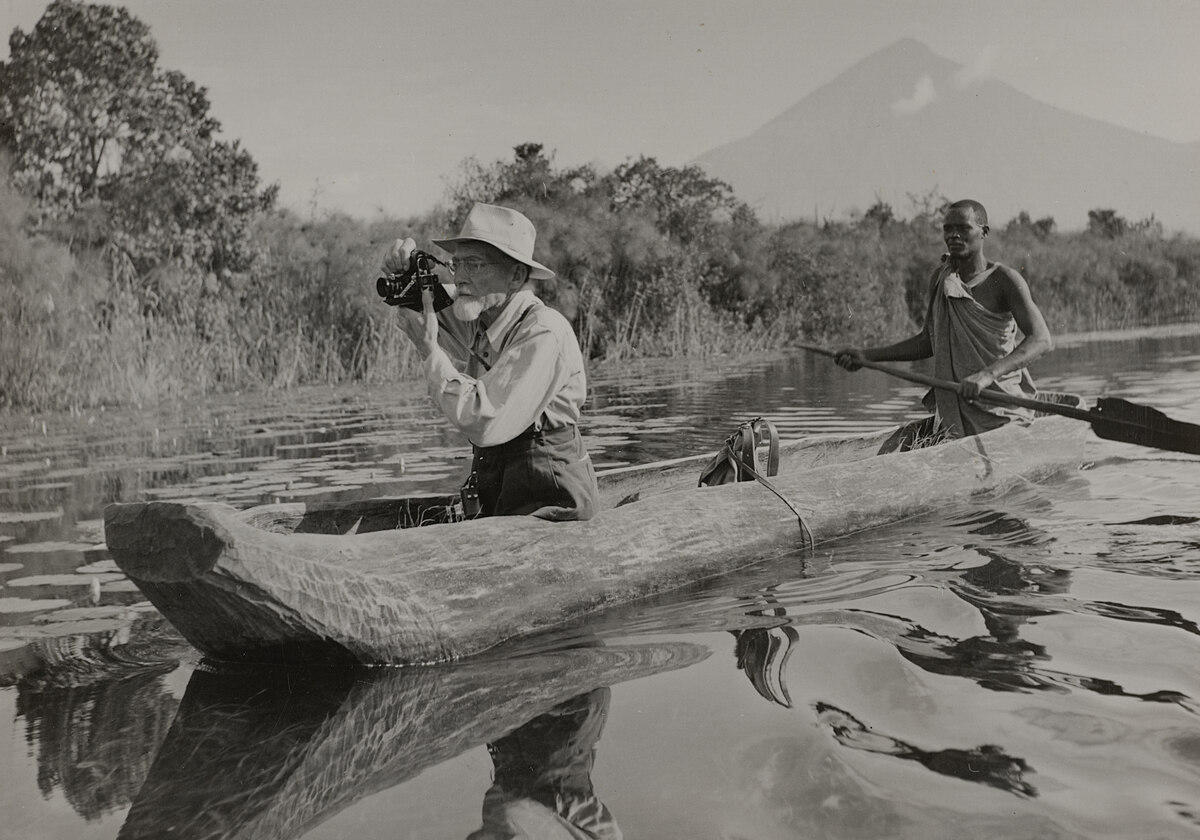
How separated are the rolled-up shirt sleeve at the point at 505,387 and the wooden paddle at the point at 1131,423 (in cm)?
305

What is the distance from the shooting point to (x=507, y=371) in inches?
142

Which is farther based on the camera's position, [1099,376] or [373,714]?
[1099,376]

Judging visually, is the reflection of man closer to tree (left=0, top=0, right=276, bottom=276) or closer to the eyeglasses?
the eyeglasses

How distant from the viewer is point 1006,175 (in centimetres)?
17250

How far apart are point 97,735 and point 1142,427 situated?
4628 mm

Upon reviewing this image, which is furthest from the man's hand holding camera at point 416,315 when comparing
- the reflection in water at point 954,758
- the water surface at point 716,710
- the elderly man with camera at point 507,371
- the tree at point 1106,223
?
the tree at point 1106,223

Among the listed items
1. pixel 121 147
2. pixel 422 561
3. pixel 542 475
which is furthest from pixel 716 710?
pixel 121 147

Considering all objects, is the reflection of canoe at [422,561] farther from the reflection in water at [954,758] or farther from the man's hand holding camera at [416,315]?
the reflection in water at [954,758]

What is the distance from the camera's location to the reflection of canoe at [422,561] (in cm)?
312

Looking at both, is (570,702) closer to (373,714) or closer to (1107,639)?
(373,714)

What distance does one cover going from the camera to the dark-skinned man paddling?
607cm

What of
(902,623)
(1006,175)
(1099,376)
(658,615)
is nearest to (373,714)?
(658,615)

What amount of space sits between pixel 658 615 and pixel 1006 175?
183788mm

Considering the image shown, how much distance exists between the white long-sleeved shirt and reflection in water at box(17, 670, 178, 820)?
122 centimetres
